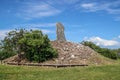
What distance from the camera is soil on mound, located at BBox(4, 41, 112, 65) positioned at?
182 feet

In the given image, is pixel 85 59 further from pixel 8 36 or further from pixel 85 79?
pixel 85 79

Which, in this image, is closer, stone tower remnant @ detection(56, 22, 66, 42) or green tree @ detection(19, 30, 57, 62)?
green tree @ detection(19, 30, 57, 62)

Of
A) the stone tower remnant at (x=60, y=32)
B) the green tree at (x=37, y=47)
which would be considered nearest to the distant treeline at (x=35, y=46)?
the green tree at (x=37, y=47)

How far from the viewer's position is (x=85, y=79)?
3466 centimetres

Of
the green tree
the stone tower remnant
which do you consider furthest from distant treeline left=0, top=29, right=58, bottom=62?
the stone tower remnant

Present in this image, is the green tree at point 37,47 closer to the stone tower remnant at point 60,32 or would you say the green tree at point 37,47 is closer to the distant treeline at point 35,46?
the distant treeline at point 35,46

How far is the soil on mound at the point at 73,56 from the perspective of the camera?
182ft

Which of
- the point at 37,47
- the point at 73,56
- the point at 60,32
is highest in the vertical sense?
the point at 60,32

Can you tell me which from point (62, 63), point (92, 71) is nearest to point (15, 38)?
point (62, 63)

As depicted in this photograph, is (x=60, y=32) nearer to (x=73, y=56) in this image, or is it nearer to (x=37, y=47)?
(x=73, y=56)

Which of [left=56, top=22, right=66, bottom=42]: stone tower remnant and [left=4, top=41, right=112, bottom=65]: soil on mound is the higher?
[left=56, top=22, right=66, bottom=42]: stone tower remnant

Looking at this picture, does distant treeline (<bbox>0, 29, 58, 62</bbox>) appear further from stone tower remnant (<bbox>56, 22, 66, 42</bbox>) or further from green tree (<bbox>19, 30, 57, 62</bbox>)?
stone tower remnant (<bbox>56, 22, 66, 42</bbox>)

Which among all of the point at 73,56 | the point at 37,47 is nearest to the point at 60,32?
the point at 73,56

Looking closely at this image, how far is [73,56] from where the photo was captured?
190 ft
